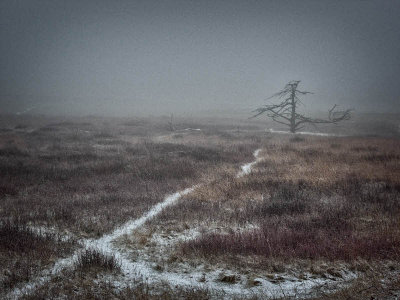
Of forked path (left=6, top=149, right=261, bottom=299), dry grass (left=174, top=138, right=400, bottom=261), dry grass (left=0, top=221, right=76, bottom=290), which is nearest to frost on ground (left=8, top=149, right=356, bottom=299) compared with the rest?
forked path (left=6, top=149, right=261, bottom=299)

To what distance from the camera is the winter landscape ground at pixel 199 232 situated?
383 cm

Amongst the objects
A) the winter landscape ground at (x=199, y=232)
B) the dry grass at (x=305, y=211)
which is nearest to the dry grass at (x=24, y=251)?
the winter landscape ground at (x=199, y=232)

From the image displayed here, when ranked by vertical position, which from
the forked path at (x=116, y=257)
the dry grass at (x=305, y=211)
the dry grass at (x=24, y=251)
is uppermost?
the dry grass at (x=305, y=211)

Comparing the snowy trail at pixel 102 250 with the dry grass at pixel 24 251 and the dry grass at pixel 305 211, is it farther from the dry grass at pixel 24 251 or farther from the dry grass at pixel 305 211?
the dry grass at pixel 305 211

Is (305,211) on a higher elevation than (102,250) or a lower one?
higher

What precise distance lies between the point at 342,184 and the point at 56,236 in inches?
352

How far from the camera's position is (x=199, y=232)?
598cm

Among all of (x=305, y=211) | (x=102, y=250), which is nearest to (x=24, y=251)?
(x=102, y=250)

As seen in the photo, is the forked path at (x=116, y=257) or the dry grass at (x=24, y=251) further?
the dry grass at (x=24, y=251)

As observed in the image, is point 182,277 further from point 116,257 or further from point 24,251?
point 24,251

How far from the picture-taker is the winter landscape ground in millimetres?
3826

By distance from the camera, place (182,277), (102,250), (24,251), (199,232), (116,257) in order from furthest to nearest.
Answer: (199,232), (102,250), (116,257), (24,251), (182,277)

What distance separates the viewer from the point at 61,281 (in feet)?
Result: 12.8

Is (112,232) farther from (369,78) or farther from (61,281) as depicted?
(369,78)
